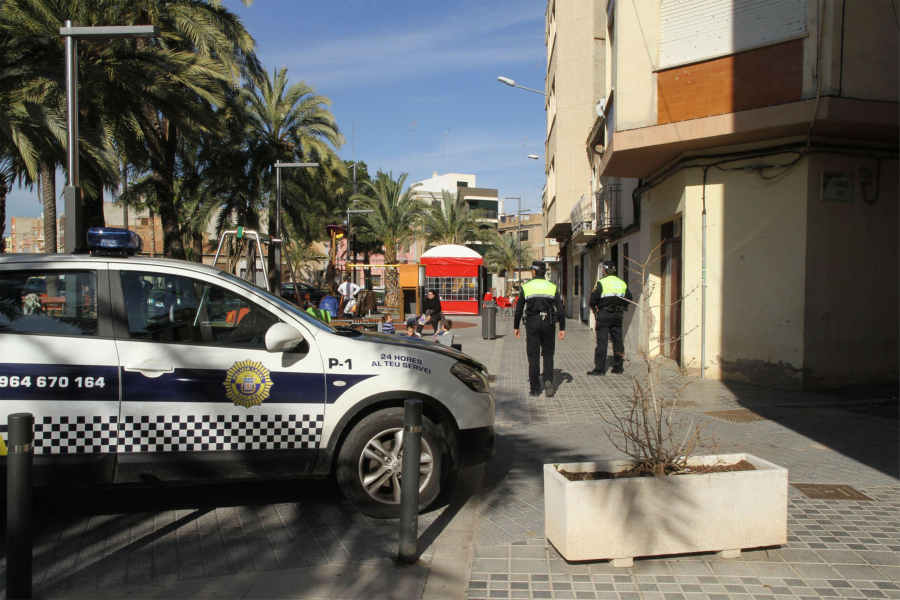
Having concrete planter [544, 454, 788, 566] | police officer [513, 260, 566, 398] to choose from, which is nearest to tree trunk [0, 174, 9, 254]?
police officer [513, 260, 566, 398]

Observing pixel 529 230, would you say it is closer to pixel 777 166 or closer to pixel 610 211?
pixel 610 211

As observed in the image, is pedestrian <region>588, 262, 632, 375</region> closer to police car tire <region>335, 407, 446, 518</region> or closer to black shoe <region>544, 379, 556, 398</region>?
black shoe <region>544, 379, 556, 398</region>

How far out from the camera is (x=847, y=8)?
8836 mm

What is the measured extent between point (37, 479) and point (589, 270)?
2243cm

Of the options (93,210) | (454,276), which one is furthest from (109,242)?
(454,276)

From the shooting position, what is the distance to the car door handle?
4.22m

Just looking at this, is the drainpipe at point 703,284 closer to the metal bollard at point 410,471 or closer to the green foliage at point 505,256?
the metal bollard at point 410,471

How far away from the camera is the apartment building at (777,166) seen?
8953 mm

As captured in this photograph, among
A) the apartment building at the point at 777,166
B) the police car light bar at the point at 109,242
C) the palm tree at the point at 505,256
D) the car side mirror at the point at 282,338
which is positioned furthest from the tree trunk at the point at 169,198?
the palm tree at the point at 505,256

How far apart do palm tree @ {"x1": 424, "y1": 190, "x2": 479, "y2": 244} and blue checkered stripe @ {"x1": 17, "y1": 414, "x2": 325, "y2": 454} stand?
124 feet

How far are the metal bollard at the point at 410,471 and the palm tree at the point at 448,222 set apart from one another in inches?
1515

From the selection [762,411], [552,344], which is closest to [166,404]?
[552,344]

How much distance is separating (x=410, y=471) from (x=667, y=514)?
57.7 inches

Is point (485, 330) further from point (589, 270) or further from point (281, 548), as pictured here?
point (281, 548)
